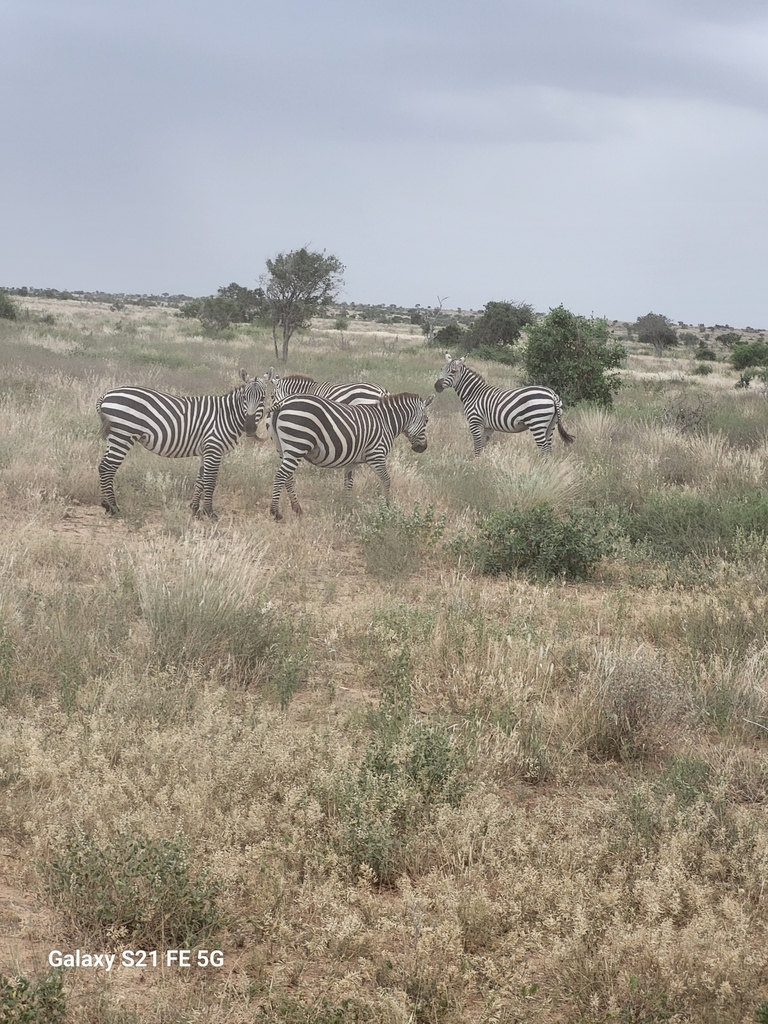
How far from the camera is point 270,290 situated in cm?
3341

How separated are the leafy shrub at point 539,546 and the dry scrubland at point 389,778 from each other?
0.26 meters

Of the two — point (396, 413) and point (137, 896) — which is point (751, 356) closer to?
point (396, 413)

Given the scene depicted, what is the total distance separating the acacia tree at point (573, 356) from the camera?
773 inches

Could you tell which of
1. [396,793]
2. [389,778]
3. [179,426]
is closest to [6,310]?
[179,426]

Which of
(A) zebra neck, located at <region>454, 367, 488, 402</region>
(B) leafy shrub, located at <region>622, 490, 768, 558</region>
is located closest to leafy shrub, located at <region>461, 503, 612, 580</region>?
(B) leafy shrub, located at <region>622, 490, 768, 558</region>

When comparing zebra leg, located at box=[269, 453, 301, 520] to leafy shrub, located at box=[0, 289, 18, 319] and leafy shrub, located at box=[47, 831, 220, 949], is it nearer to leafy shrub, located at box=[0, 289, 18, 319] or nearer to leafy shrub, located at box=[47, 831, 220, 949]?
leafy shrub, located at box=[47, 831, 220, 949]

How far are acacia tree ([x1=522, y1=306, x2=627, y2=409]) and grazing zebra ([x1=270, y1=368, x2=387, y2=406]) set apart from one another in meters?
7.54

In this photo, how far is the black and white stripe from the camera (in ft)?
41.8

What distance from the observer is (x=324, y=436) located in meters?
10.4

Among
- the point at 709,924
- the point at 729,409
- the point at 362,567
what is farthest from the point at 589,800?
the point at 729,409

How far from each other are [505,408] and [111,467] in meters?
7.00

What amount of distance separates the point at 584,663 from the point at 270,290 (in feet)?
97.4

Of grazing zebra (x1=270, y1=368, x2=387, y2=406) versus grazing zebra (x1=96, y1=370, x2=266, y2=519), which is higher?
grazing zebra (x1=270, y1=368, x2=387, y2=406)

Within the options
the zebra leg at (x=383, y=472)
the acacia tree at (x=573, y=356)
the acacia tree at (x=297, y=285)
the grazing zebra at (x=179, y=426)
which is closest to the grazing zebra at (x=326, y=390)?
the grazing zebra at (x=179, y=426)
